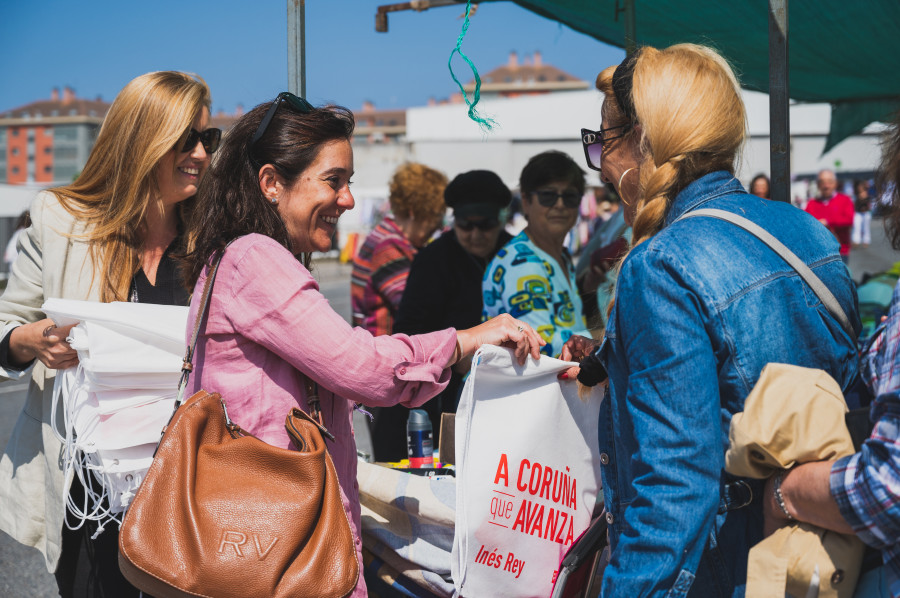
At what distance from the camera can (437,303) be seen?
4.36 metres

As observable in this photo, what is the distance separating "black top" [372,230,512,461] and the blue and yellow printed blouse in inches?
28.4

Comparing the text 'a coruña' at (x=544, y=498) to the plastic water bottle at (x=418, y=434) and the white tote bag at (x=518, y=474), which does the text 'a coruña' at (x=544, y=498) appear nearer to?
the white tote bag at (x=518, y=474)

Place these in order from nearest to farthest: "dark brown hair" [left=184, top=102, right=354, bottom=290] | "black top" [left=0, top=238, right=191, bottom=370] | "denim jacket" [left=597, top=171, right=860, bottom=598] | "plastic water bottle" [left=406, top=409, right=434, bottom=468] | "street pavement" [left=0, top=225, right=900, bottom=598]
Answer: "denim jacket" [left=597, top=171, right=860, bottom=598], "dark brown hair" [left=184, top=102, right=354, bottom=290], "black top" [left=0, top=238, right=191, bottom=370], "plastic water bottle" [left=406, top=409, right=434, bottom=468], "street pavement" [left=0, top=225, right=900, bottom=598]

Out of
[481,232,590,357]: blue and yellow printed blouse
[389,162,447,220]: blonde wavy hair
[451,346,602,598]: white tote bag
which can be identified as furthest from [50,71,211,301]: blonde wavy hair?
[389,162,447,220]: blonde wavy hair

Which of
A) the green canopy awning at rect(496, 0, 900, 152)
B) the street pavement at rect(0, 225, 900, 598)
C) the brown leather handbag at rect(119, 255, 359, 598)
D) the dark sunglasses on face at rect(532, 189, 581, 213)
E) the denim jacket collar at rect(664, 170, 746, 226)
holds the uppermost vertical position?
the green canopy awning at rect(496, 0, 900, 152)

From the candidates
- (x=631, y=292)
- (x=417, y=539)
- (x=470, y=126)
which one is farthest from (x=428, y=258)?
(x=470, y=126)

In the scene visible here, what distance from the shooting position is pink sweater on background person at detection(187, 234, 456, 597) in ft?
5.82

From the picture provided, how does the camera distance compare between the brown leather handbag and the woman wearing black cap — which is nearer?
the brown leather handbag

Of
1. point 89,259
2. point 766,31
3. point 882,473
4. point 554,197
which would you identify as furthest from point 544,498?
point 766,31

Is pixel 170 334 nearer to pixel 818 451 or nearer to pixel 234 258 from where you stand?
pixel 234 258

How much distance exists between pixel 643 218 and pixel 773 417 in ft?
1.71

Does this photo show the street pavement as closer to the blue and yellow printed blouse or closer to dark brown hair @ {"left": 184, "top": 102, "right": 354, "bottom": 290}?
dark brown hair @ {"left": 184, "top": 102, "right": 354, "bottom": 290}

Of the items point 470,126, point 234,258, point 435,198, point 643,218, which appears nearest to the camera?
point 643,218

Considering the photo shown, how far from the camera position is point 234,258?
6.07ft
